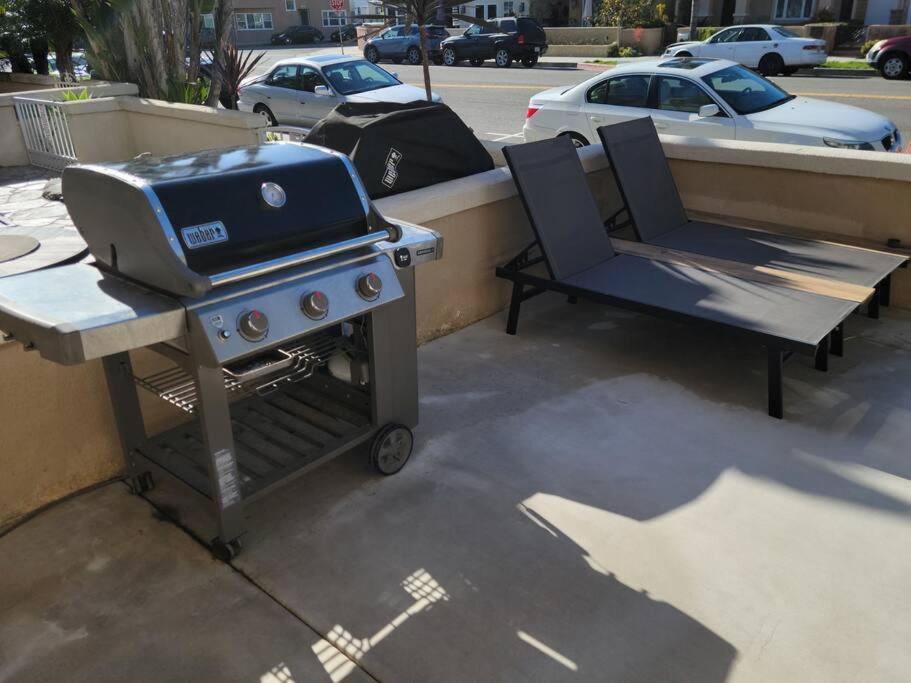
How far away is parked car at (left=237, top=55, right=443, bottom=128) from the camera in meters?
13.2

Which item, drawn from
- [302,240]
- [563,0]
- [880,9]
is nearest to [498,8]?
[563,0]

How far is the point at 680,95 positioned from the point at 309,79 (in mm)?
7158

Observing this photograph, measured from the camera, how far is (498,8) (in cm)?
4475

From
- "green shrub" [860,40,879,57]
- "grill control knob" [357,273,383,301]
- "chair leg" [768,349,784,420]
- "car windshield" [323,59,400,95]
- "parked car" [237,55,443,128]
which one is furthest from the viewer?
"green shrub" [860,40,879,57]

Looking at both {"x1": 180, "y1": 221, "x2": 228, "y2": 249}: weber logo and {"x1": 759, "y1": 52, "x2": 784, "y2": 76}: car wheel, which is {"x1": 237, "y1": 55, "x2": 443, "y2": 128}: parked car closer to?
{"x1": 180, "y1": 221, "x2": 228, "y2": 249}: weber logo

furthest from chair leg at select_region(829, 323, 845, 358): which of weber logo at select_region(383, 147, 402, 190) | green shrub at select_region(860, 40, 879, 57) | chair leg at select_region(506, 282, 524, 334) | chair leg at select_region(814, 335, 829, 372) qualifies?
green shrub at select_region(860, 40, 879, 57)

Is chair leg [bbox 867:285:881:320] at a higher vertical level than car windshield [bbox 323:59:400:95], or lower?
lower

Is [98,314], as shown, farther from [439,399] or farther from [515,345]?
[515,345]

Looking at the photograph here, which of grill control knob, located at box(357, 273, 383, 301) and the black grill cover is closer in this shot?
grill control knob, located at box(357, 273, 383, 301)

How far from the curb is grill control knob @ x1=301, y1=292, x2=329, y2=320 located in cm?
2279

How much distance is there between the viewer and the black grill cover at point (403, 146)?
495 centimetres

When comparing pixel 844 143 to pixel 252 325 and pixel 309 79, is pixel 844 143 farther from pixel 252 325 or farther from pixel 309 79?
pixel 309 79

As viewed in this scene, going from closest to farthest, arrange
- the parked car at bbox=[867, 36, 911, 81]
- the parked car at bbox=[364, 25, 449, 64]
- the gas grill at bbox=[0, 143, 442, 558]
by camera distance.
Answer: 1. the gas grill at bbox=[0, 143, 442, 558]
2. the parked car at bbox=[867, 36, 911, 81]
3. the parked car at bbox=[364, 25, 449, 64]

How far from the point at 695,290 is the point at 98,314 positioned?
3.52 m
